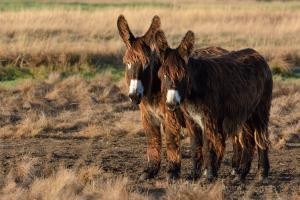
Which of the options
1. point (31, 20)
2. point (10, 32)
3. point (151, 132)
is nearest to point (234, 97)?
point (151, 132)

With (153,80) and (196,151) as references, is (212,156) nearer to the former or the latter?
(196,151)

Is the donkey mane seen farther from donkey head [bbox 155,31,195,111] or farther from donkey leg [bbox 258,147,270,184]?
donkey leg [bbox 258,147,270,184]

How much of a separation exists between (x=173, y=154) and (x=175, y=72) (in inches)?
50.4

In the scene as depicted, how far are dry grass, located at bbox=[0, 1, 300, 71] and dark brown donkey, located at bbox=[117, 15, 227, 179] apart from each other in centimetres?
1087

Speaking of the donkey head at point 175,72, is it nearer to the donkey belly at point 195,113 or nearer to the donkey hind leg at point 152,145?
the donkey belly at point 195,113

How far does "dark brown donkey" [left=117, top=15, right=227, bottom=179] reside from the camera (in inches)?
355

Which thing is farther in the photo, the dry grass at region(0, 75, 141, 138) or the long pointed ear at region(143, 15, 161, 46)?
the dry grass at region(0, 75, 141, 138)

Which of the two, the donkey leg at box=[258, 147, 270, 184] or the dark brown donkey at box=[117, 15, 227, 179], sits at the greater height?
the dark brown donkey at box=[117, 15, 227, 179]

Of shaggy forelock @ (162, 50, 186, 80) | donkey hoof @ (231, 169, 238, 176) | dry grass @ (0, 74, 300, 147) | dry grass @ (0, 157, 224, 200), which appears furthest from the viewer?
dry grass @ (0, 74, 300, 147)

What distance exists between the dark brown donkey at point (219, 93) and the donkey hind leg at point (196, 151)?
0.50 feet

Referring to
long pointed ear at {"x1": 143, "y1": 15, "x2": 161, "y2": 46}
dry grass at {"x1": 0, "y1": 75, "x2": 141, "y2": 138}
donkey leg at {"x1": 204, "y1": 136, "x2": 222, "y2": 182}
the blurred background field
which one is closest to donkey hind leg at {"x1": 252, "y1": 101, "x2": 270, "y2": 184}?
donkey leg at {"x1": 204, "y1": 136, "x2": 222, "y2": 182}

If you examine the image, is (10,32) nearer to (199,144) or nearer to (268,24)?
(268,24)

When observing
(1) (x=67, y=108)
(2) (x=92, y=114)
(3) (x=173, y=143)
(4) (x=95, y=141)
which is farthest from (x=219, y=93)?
(1) (x=67, y=108)

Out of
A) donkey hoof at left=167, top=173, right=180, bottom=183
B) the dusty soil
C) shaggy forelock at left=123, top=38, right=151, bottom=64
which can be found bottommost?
the dusty soil
